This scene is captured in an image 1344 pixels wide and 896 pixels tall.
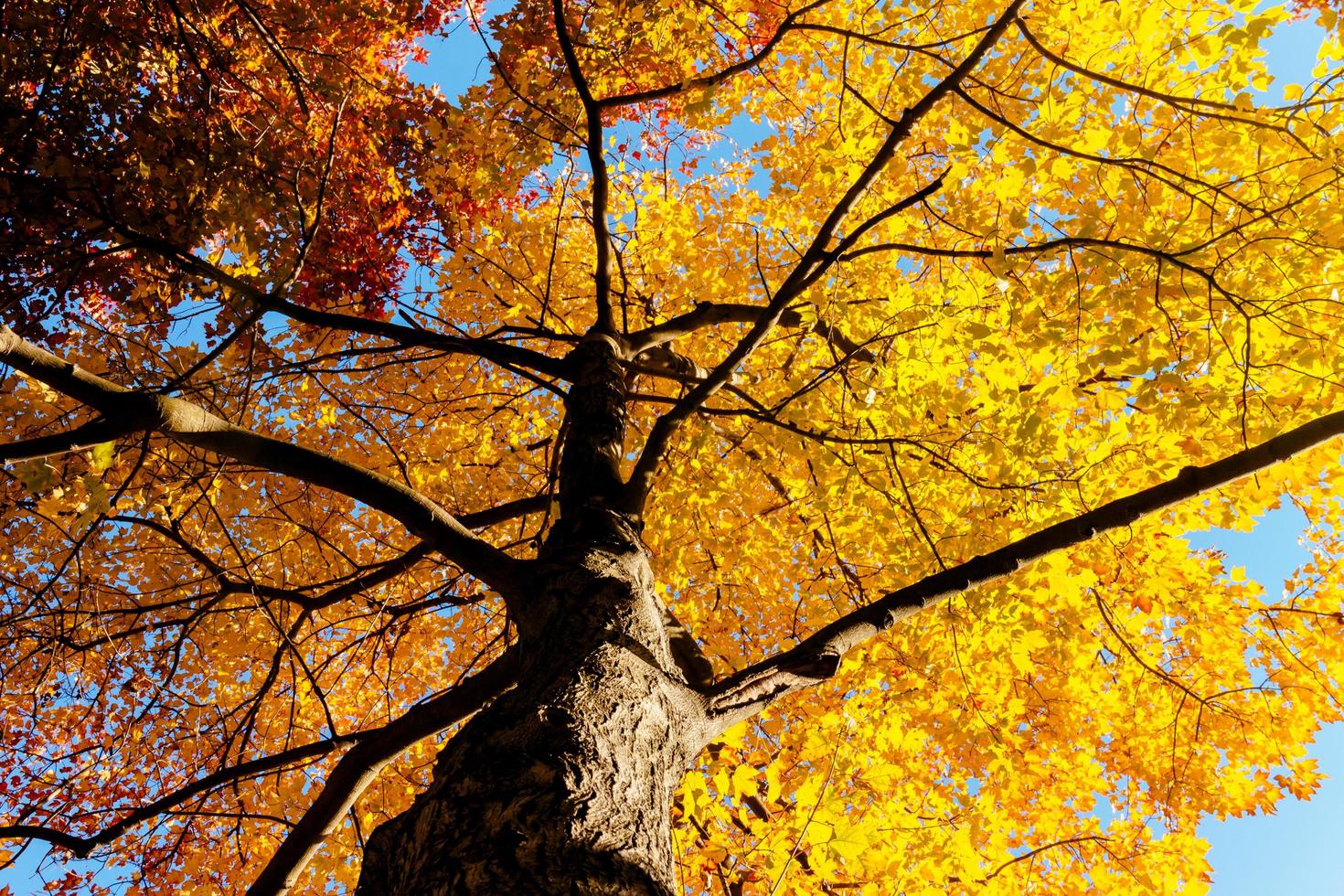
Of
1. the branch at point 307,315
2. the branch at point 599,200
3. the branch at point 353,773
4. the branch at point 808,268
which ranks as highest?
the branch at point 599,200

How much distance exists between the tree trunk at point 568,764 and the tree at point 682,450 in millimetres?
12

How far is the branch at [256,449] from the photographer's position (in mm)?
1812

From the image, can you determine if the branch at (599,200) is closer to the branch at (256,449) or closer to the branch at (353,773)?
the branch at (256,449)

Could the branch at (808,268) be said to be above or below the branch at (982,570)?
above

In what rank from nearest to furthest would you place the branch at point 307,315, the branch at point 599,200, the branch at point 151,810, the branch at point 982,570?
1. the branch at point 982,570
2. the branch at point 151,810
3. the branch at point 307,315
4. the branch at point 599,200

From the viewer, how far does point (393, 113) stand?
6.34 meters

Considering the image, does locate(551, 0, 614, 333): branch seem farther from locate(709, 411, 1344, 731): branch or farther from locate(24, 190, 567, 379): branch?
locate(709, 411, 1344, 731): branch

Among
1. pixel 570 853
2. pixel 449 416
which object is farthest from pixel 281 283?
pixel 449 416

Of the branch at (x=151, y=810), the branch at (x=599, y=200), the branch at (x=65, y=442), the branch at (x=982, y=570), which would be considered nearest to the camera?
the branch at (x=65, y=442)

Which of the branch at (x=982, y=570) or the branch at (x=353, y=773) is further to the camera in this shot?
the branch at (x=353, y=773)

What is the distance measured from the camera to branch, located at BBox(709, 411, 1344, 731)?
79.5 inches

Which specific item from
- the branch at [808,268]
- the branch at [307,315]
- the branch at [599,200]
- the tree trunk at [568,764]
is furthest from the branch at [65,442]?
the branch at [599,200]

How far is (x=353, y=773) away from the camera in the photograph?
241cm

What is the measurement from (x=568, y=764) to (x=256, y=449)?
1.43 metres
